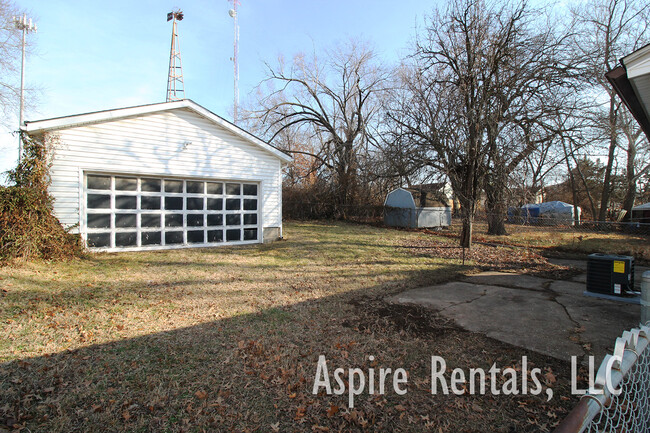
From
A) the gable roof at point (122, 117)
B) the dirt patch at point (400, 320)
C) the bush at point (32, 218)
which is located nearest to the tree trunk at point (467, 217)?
the dirt patch at point (400, 320)

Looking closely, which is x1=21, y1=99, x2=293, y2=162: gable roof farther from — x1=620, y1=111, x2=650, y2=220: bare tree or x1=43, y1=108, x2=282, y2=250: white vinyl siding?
x1=620, y1=111, x2=650, y2=220: bare tree

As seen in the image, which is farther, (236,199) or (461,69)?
(236,199)

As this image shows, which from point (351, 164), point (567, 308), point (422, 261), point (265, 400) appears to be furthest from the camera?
point (351, 164)

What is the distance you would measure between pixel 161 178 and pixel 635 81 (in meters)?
11.0

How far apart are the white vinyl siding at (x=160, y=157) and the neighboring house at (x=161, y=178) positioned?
0.9 inches

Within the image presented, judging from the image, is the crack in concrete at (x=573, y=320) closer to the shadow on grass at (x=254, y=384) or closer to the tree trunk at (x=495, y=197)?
the shadow on grass at (x=254, y=384)

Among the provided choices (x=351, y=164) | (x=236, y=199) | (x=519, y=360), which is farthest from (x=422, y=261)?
(x=351, y=164)

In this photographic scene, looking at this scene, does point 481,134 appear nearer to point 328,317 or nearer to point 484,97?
point 484,97

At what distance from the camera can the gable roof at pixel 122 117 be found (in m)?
8.17

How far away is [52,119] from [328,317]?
8.81 m

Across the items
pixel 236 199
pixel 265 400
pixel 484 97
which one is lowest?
pixel 265 400

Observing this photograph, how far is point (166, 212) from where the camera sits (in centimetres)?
1014

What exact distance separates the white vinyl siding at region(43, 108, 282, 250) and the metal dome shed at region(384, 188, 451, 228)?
32.6 ft

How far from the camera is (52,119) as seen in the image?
824cm
